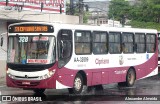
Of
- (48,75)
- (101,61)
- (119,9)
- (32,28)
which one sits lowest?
(48,75)

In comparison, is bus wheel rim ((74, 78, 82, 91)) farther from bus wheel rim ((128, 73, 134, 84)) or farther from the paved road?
bus wheel rim ((128, 73, 134, 84))

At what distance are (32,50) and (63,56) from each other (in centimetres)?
115

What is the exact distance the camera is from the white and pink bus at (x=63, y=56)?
1410 centimetres

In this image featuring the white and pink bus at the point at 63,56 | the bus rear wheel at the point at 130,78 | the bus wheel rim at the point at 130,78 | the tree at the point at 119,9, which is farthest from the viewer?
the tree at the point at 119,9

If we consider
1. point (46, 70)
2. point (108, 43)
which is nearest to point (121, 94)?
point (108, 43)

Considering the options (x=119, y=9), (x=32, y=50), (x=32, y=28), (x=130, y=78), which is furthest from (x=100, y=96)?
(x=119, y=9)

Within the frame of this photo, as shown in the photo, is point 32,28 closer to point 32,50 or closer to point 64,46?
point 32,50

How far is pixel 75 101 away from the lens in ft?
45.0

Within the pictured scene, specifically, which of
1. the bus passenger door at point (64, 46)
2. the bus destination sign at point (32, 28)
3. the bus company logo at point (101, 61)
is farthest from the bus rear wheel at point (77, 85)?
the bus destination sign at point (32, 28)

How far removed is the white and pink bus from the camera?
14.1 m

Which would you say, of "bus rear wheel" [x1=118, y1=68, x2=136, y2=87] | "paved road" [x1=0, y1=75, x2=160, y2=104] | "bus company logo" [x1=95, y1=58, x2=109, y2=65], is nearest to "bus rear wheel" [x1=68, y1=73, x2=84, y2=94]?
"paved road" [x1=0, y1=75, x2=160, y2=104]

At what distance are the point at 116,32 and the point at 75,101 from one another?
5517 mm

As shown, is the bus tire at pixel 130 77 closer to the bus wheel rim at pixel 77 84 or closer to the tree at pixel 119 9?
the bus wheel rim at pixel 77 84

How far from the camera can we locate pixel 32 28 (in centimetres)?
1447
